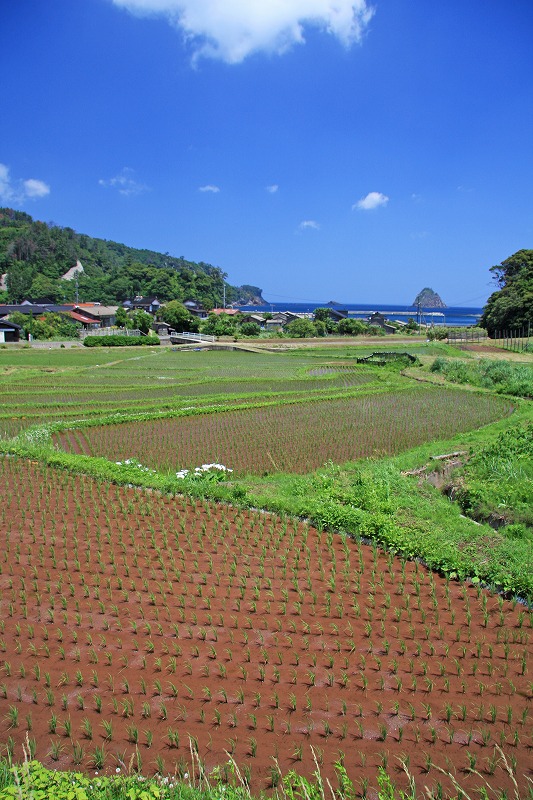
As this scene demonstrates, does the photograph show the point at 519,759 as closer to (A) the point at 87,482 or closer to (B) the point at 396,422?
(A) the point at 87,482

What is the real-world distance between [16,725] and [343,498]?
564 centimetres

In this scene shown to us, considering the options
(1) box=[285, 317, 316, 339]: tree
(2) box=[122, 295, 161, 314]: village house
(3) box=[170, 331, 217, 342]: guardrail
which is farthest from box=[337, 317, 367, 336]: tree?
(2) box=[122, 295, 161, 314]: village house

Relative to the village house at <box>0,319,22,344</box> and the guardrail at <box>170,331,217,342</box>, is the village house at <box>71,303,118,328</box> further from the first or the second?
the village house at <box>0,319,22,344</box>

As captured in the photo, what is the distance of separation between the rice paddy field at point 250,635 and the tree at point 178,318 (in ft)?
179

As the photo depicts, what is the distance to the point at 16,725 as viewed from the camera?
158 inches

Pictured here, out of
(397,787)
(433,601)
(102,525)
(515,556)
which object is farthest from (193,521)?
(397,787)

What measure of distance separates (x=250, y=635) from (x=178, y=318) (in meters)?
61.7

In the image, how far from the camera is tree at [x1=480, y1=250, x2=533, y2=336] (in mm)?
45625

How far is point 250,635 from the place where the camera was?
202 inches

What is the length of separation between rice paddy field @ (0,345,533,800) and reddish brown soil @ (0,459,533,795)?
0.02 meters

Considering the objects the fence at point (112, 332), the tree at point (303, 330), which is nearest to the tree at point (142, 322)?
the fence at point (112, 332)

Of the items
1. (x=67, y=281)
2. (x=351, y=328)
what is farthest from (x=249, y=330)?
(x=67, y=281)

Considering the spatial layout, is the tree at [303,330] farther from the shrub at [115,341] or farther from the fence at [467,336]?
the shrub at [115,341]

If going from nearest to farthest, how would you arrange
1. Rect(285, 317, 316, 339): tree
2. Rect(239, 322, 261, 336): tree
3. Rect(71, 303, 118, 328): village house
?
Rect(239, 322, 261, 336): tree < Rect(285, 317, 316, 339): tree < Rect(71, 303, 118, 328): village house
